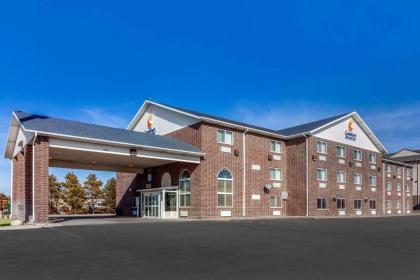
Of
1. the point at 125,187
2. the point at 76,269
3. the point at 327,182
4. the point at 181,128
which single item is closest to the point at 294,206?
the point at 327,182

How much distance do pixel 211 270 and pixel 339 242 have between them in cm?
596

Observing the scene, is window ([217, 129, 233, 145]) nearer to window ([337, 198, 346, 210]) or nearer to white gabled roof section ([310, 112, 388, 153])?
white gabled roof section ([310, 112, 388, 153])

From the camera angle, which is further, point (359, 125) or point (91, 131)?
point (359, 125)

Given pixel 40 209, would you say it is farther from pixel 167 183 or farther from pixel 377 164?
pixel 377 164

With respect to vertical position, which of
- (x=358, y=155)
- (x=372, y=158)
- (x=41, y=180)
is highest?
(x=358, y=155)

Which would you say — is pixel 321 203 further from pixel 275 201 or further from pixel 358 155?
pixel 358 155

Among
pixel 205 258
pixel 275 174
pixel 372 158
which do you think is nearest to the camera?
pixel 205 258

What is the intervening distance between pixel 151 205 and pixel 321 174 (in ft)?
47.4

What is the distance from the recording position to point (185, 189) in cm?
2658

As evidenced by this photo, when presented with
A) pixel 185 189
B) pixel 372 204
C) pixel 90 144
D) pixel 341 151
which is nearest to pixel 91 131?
pixel 90 144

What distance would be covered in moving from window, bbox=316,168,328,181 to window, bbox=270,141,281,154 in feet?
12.5

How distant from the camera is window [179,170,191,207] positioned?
86.1 ft

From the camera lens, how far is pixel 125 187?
34062 millimetres

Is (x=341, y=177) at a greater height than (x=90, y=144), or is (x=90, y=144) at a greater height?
(x=90, y=144)
